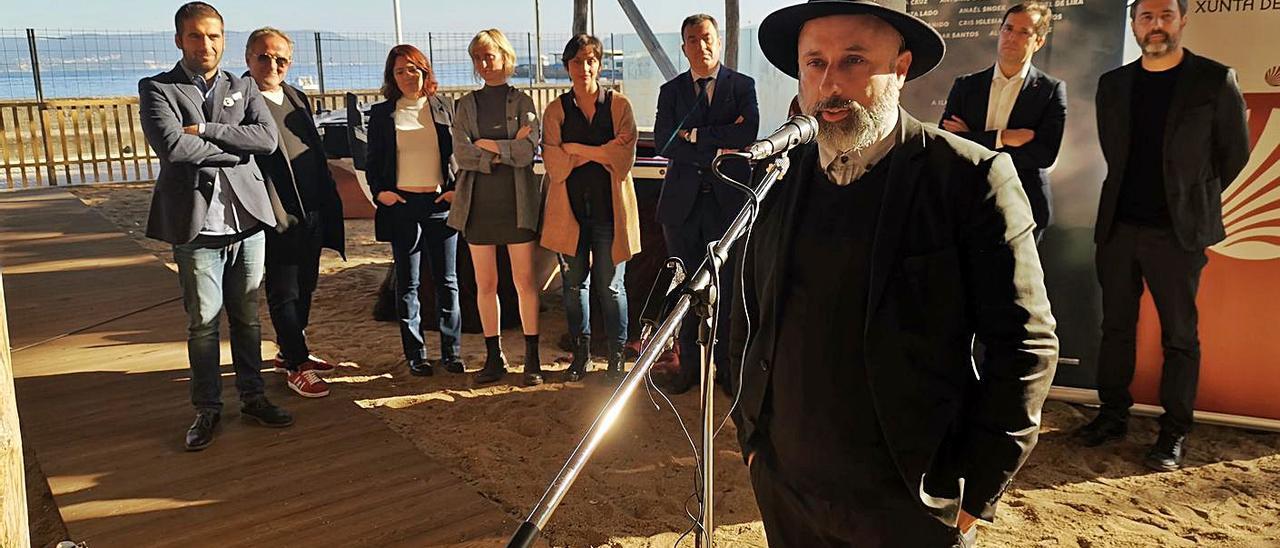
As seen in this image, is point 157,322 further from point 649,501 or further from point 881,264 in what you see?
point 881,264

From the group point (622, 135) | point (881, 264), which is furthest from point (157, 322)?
point (881, 264)

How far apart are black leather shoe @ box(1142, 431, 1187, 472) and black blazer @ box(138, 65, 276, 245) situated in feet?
11.6

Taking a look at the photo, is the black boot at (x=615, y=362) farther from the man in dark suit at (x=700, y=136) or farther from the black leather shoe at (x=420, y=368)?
the black leather shoe at (x=420, y=368)

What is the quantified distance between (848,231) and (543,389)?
3.12 m

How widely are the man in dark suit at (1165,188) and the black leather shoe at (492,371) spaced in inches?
107

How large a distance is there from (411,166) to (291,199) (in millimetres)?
606

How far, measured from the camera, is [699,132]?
420 cm

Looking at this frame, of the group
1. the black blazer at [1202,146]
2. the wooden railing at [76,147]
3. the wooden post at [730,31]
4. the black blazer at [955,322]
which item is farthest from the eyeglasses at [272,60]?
the wooden post at [730,31]

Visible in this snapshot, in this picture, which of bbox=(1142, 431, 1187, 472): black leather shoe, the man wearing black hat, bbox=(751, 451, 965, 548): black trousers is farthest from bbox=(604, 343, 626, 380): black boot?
bbox=(751, 451, 965, 548): black trousers

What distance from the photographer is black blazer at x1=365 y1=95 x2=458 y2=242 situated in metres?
4.42

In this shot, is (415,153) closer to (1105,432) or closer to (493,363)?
(493,363)

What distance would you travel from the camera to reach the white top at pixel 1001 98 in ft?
12.3

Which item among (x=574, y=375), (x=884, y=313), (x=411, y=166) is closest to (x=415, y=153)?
(x=411, y=166)

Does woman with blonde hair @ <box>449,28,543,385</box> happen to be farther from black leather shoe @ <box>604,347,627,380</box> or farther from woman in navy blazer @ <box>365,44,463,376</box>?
black leather shoe @ <box>604,347,627,380</box>
